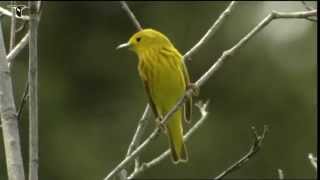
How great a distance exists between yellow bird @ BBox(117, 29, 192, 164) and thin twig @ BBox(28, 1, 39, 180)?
223cm

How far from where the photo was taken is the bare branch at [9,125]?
4867 mm

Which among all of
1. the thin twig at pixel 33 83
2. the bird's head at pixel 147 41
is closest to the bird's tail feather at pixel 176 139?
the bird's head at pixel 147 41

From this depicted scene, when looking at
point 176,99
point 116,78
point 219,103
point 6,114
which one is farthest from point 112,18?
point 6,114

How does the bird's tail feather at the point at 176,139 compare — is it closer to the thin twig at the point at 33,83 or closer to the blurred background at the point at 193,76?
the thin twig at the point at 33,83

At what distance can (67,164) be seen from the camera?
68.5 ft

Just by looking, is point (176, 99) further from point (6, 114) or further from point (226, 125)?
point (226, 125)

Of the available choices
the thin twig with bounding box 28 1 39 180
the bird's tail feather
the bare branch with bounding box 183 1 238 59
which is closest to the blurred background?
the bird's tail feather

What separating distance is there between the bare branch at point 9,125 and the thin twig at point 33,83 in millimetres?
153

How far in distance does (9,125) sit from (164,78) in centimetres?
225

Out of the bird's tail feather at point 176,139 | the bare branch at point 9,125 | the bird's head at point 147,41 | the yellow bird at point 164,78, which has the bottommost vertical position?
the bird's tail feather at point 176,139

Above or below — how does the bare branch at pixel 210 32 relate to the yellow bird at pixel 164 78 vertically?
above

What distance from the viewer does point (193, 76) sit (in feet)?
67.7

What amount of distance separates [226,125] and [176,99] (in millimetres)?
14971

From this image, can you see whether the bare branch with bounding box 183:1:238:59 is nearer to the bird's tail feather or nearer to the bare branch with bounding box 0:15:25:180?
the bare branch with bounding box 0:15:25:180
